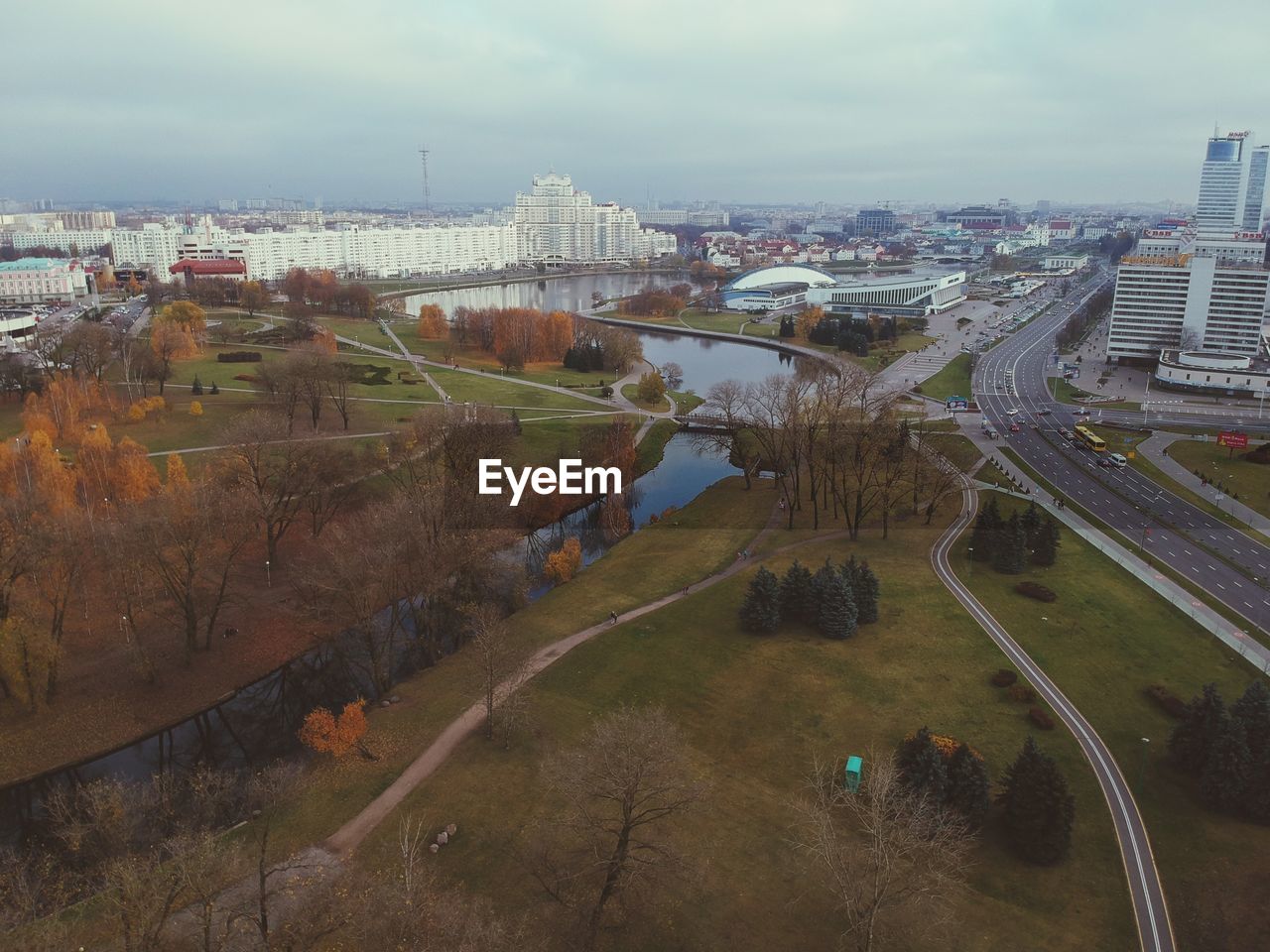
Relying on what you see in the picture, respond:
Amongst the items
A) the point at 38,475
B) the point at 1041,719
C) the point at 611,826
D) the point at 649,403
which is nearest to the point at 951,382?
the point at 649,403

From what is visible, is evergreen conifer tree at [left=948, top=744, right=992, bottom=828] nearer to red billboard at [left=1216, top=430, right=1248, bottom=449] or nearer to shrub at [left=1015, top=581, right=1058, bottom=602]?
shrub at [left=1015, top=581, right=1058, bottom=602]

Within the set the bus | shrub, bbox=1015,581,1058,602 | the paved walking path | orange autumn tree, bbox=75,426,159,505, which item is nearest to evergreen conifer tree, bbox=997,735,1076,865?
shrub, bbox=1015,581,1058,602

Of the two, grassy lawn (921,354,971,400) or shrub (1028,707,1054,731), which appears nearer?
shrub (1028,707,1054,731)

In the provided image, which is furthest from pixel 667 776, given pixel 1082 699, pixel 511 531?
pixel 511 531

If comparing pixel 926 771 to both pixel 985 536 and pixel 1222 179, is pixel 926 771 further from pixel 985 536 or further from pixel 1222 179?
pixel 1222 179

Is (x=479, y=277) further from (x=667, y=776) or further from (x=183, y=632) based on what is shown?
(x=667, y=776)

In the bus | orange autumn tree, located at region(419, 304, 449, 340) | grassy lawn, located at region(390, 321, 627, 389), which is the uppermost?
orange autumn tree, located at region(419, 304, 449, 340)

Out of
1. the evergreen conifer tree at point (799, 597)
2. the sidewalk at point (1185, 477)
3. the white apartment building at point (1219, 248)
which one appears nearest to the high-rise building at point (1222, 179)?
the white apartment building at point (1219, 248)
